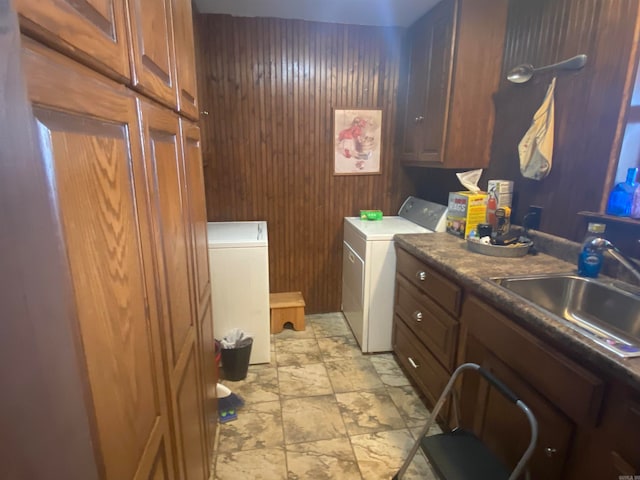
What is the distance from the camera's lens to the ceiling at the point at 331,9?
2.25 metres

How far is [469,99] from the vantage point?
2.12m

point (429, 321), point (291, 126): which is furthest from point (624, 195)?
point (291, 126)

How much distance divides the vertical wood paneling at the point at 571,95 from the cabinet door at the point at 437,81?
0.32 m

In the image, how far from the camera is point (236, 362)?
86.0 inches

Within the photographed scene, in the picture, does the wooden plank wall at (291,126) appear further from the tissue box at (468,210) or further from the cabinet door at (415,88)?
the tissue box at (468,210)

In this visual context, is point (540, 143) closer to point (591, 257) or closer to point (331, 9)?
point (591, 257)

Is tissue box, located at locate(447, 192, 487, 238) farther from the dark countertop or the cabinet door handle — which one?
the cabinet door handle

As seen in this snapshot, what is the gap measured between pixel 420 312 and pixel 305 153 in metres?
1.55

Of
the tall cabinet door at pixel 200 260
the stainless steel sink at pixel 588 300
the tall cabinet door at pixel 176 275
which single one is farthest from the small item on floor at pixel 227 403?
the stainless steel sink at pixel 588 300

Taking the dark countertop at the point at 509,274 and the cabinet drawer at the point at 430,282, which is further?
the cabinet drawer at the point at 430,282

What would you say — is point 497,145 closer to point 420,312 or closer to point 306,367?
point 420,312

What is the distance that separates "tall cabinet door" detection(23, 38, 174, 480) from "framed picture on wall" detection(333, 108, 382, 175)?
2217mm

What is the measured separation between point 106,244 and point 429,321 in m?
1.64

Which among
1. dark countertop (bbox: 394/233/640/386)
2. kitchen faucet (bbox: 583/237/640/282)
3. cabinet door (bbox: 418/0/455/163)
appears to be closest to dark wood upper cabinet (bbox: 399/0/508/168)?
cabinet door (bbox: 418/0/455/163)
